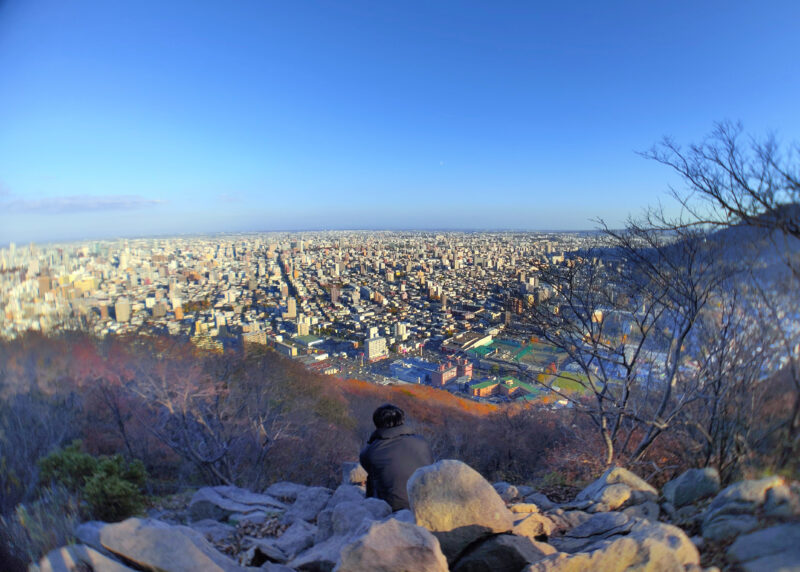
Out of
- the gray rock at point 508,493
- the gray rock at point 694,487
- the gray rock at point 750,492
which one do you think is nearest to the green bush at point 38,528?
the gray rock at point 508,493

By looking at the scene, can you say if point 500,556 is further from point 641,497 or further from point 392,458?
point 641,497

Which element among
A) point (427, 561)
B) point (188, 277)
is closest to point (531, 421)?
point (427, 561)

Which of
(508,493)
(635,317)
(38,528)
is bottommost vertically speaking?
(508,493)

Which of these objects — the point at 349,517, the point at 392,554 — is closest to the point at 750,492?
the point at 392,554

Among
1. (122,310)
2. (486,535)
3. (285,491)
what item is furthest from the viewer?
(122,310)

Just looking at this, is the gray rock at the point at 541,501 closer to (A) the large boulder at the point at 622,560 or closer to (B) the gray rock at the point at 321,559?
(A) the large boulder at the point at 622,560

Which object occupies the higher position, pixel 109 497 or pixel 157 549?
pixel 157 549

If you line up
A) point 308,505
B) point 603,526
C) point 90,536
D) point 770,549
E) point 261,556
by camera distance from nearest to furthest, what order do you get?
point 770,549 < point 90,536 < point 603,526 < point 261,556 < point 308,505
